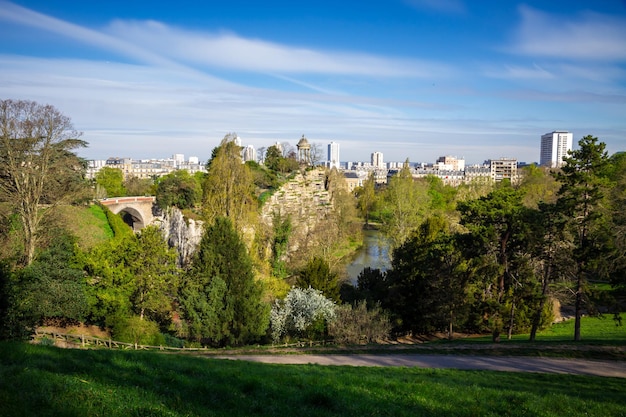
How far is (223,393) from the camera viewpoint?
8.10 meters

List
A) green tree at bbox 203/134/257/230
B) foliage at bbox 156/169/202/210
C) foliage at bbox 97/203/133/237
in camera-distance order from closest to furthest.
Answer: green tree at bbox 203/134/257/230 → foliage at bbox 97/203/133/237 → foliage at bbox 156/169/202/210

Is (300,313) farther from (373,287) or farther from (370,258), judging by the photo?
(370,258)

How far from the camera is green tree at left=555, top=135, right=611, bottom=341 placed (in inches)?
784

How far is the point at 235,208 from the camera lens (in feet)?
102

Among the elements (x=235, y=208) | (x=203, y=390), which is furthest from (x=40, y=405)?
(x=235, y=208)

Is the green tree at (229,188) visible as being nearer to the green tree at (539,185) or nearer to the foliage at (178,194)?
the foliage at (178,194)

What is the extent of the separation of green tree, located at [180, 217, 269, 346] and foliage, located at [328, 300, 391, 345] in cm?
355

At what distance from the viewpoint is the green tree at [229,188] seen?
30.7 m

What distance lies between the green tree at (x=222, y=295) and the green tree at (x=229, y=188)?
22.4ft

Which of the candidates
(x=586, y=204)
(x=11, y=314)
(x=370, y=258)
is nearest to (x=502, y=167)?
(x=370, y=258)

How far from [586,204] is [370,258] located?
32.9 m

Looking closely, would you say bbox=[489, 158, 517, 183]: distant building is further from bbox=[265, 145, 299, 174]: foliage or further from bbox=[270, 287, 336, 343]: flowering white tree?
bbox=[270, 287, 336, 343]: flowering white tree

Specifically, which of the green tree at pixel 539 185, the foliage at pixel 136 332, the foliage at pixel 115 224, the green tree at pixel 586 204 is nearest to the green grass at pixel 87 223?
the foliage at pixel 115 224

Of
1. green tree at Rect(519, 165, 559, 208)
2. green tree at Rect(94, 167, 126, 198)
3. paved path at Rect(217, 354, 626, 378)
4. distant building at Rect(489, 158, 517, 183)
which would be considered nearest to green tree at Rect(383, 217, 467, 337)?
paved path at Rect(217, 354, 626, 378)
